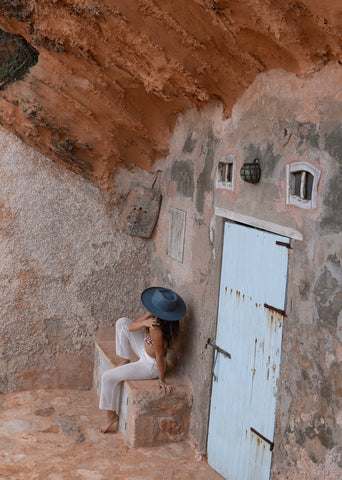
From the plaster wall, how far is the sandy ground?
0.35m

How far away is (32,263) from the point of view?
6.17m

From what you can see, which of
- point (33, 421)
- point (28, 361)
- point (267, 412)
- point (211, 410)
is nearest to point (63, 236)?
point (28, 361)

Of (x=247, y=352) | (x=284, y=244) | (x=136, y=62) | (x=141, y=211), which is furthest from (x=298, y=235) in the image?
(x=141, y=211)

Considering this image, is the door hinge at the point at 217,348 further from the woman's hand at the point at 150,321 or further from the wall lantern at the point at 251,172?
the wall lantern at the point at 251,172

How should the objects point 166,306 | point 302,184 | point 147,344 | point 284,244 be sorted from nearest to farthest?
point 302,184, point 284,244, point 166,306, point 147,344

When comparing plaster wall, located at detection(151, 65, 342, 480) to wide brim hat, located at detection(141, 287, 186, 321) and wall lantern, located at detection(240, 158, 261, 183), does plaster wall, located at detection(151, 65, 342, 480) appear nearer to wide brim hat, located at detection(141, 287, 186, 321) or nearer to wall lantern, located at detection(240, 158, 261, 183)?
wall lantern, located at detection(240, 158, 261, 183)

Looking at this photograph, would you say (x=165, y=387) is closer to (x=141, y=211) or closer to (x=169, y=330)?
(x=169, y=330)

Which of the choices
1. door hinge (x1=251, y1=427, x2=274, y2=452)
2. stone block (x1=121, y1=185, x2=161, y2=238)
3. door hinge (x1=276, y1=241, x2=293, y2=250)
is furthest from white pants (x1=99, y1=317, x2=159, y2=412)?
door hinge (x1=276, y1=241, x2=293, y2=250)

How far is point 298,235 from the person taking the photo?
3.69 meters

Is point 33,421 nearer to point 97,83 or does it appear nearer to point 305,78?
point 97,83

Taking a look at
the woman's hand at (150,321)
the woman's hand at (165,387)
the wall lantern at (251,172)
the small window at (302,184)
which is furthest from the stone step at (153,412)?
the small window at (302,184)

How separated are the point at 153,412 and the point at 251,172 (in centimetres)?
248

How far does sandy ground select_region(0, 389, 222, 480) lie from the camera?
4730mm

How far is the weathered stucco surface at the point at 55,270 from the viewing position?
6.12 meters
